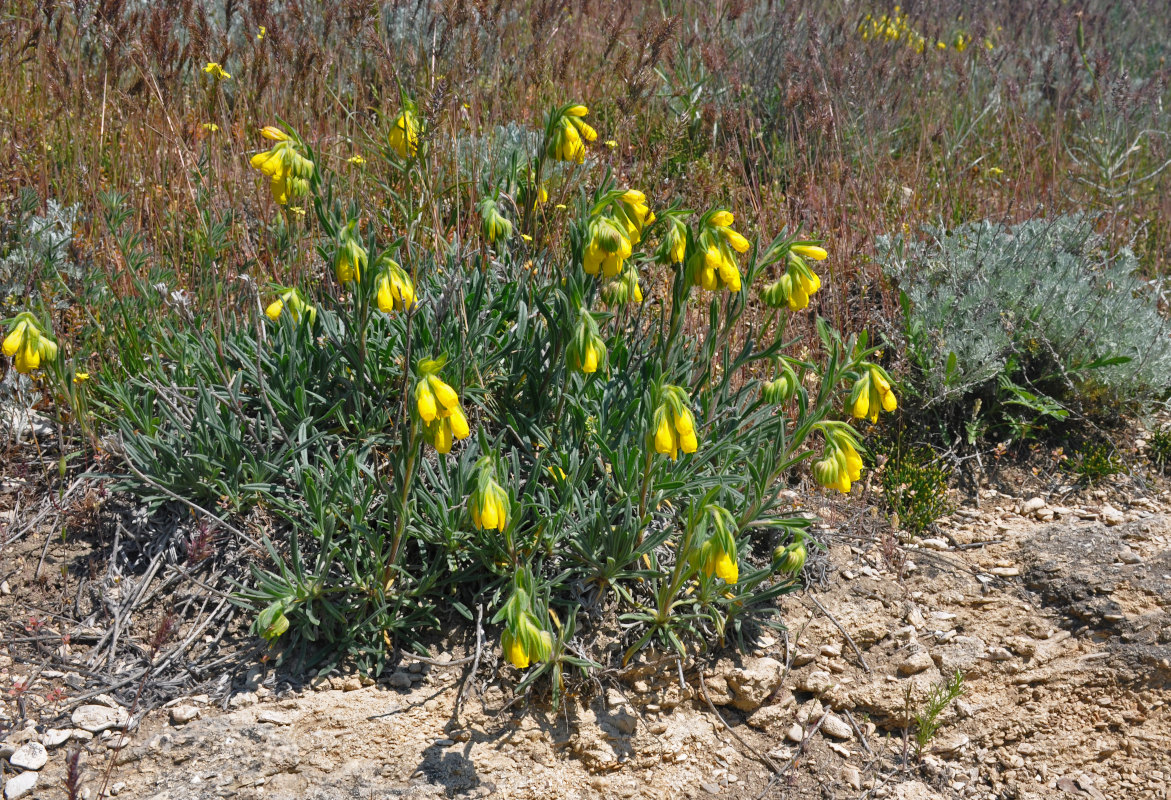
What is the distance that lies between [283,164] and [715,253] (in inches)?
48.3

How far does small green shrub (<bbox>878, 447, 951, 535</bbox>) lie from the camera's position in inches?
124

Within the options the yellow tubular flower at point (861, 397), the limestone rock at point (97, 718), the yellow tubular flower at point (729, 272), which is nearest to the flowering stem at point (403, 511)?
the limestone rock at point (97, 718)

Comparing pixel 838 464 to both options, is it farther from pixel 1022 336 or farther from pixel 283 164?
pixel 1022 336

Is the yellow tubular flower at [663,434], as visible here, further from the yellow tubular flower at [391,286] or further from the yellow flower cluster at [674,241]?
the yellow tubular flower at [391,286]

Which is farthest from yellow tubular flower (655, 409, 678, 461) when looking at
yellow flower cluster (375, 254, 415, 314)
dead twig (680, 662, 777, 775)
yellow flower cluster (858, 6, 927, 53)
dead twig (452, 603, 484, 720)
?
yellow flower cluster (858, 6, 927, 53)

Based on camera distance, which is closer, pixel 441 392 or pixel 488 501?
pixel 441 392

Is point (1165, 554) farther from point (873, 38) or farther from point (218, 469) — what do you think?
point (873, 38)

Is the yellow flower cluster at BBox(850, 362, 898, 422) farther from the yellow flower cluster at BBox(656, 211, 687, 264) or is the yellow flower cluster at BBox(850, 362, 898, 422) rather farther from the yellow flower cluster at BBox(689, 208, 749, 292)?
the yellow flower cluster at BBox(656, 211, 687, 264)

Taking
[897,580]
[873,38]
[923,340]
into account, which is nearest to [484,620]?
[897,580]

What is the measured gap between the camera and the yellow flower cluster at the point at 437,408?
1.75 metres

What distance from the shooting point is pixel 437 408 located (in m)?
1.79

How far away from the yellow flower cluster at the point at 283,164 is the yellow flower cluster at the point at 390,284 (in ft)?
1.57

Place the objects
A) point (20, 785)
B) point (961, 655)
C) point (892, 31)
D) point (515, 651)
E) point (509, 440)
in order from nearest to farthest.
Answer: point (515, 651) → point (20, 785) → point (961, 655) → point (509, 440) → point (892, 31)

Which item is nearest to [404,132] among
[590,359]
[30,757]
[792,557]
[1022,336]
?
[590,359]
